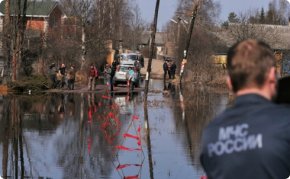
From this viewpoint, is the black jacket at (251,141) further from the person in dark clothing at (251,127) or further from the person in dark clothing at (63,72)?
the person in dark clothing at (63,72)

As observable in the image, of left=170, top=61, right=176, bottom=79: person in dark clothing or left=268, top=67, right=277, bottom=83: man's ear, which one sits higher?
left=268, top=67, right=277, bottom=83: man's ear

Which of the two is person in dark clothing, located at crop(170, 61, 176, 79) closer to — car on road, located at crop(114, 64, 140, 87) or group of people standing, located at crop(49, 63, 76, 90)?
car on road, located at crop(114, 64, 140, 87)

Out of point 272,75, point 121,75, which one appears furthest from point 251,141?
point 121,75

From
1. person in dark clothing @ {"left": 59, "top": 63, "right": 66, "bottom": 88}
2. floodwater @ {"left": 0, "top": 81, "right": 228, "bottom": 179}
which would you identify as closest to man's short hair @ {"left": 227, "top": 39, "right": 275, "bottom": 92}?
floodwater @ {"left": 0, "top": 81, "right": 228, "bottom": 179}

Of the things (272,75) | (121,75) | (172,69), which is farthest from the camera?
(172,69)

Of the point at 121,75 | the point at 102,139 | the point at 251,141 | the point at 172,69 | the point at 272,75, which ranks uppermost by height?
the point at 272,75

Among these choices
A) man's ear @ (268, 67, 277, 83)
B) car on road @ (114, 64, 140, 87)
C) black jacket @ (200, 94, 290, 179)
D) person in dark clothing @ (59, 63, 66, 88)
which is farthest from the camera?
car on road @ (114, 64, 140, 87)

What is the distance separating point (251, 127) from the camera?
11.2ft

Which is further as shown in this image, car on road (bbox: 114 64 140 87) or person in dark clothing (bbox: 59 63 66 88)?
car on road (bbox: 114 64 140 87)

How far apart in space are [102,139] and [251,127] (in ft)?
43.3

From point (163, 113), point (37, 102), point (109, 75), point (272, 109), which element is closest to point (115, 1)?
point (109, 75)

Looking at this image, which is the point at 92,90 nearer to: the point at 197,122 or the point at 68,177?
the point at 197,122

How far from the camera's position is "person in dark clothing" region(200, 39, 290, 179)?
3.39 meters

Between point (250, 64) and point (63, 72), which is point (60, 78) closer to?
point (63, 72)
